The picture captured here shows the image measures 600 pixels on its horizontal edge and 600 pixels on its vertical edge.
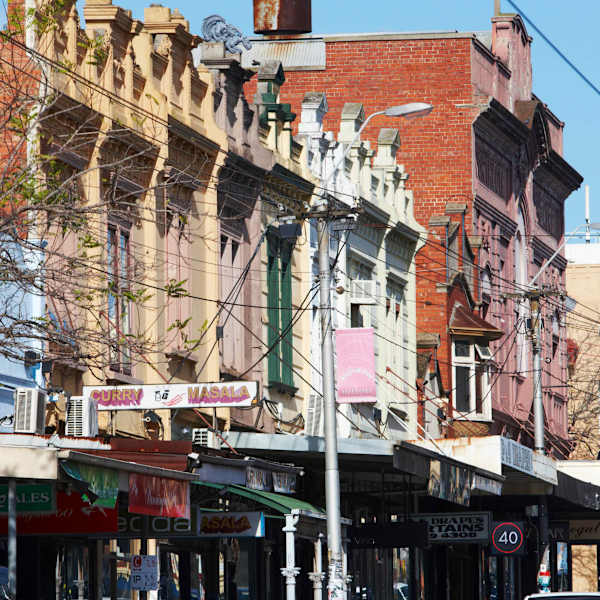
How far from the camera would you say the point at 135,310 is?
25.6 m

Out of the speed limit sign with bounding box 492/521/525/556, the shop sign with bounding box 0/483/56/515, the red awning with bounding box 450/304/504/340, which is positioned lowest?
the speed limit sign with bounding box 492/521/525/556

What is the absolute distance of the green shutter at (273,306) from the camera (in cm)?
3128

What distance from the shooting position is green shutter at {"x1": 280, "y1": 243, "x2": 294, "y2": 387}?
105 feet

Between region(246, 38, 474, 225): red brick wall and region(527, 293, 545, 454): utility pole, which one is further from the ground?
region(246, 38, 474, 225): red brick wall

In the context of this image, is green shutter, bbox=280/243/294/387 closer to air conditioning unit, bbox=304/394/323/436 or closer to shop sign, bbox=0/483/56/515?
air conditioning unit, bbox=304/394/323/436

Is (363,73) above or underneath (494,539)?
above

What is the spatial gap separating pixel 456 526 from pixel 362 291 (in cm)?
539

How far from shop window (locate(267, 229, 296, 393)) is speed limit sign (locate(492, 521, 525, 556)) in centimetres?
577

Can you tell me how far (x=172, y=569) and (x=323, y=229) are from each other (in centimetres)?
586

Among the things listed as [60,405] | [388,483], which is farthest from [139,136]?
[388,483]

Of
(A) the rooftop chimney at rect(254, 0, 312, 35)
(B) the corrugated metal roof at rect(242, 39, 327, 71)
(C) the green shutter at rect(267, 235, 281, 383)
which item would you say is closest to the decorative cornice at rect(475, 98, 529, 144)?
(B) the corrugated metal roof at rect(242, 39, 327, 71)

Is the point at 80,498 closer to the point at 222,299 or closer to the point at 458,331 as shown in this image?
the point at 222,299

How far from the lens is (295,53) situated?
5028cm

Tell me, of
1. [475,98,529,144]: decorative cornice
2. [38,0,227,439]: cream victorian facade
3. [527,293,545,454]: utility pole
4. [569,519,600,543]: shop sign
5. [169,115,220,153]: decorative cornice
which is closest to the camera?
[38,0,227,439]: cream victorian facade
